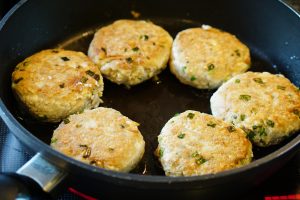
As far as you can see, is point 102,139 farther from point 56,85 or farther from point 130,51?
point 130,51

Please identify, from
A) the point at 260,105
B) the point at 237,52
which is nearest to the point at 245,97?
the point at 260,105

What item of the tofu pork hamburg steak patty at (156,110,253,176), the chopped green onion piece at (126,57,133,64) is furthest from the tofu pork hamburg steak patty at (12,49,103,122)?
the tofu pork hamburg steak patty at (156,110,253,176)

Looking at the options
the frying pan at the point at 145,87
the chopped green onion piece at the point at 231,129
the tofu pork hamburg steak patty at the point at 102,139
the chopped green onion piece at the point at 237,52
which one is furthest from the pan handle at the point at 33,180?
the chopped green onion piece at the point at 237,52

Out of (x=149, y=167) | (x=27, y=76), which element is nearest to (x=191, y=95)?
(x=149, y=167)

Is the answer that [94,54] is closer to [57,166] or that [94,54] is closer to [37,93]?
[37,93]

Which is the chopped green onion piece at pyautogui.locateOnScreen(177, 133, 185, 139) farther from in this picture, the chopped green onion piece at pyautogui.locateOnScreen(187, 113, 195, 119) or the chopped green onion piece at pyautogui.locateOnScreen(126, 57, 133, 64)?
the chopped green onion piece at pyautogui.locateOnScreen(126, 57, 133, 64)
